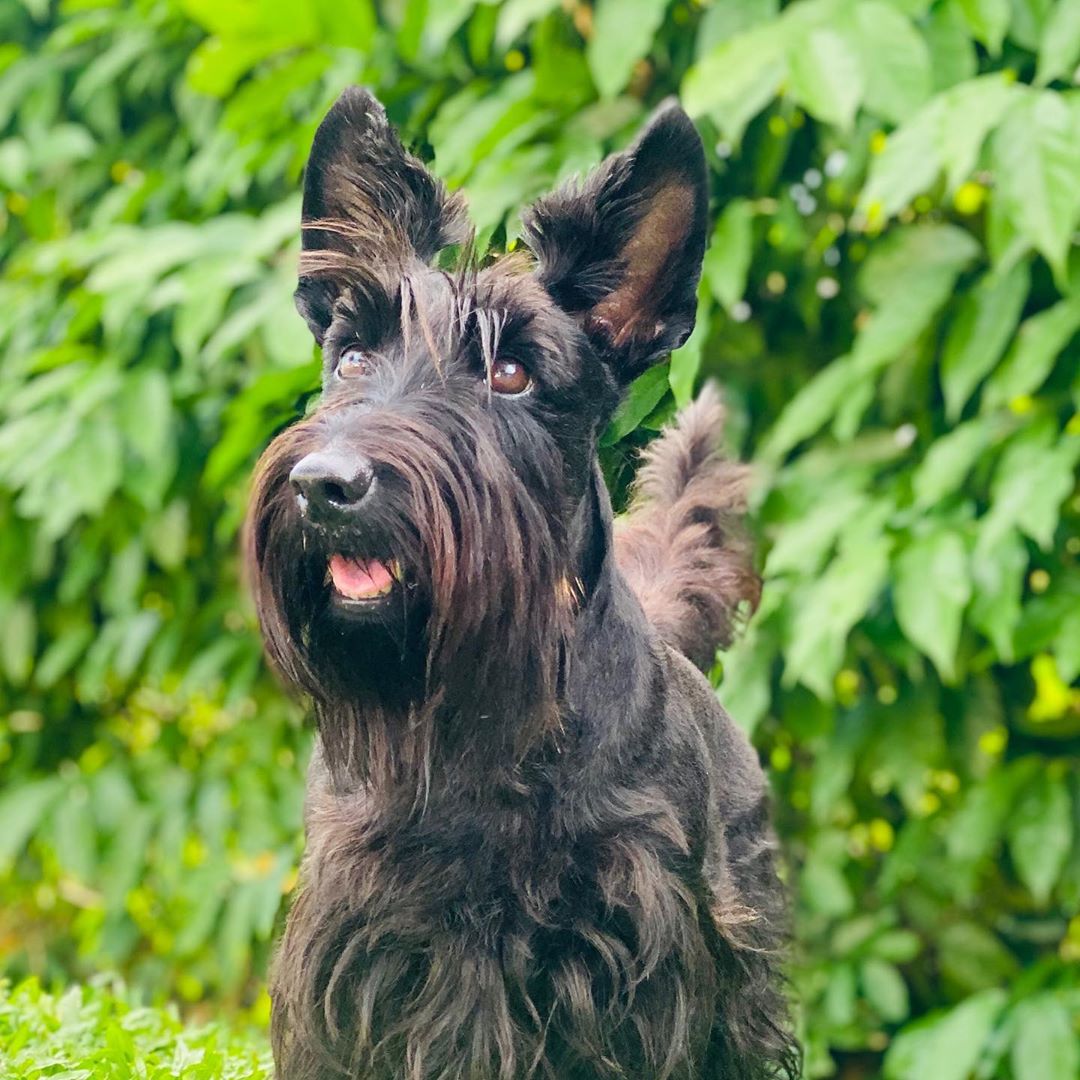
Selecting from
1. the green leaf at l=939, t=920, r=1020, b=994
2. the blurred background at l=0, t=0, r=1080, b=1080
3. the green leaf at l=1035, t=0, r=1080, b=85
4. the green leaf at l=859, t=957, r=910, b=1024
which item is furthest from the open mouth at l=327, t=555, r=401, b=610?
the green leaf at l=939, t=920, r=1020, b=994

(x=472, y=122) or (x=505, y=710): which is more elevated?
(x=472, y=122)

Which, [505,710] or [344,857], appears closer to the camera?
[505,710]

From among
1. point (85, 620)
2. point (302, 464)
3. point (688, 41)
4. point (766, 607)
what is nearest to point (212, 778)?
point (85, 620)

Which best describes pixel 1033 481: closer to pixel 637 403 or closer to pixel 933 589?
pixel 933 589

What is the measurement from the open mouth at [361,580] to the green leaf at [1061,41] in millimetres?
2053

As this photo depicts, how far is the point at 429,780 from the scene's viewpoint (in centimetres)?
231

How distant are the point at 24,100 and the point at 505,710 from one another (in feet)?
13.1

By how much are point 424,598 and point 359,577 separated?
8 cm

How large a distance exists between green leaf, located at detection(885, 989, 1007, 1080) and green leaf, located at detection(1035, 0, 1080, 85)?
2.18 metres

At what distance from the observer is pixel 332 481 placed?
2.00 m

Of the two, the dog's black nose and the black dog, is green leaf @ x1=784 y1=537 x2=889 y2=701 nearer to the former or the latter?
the black dog

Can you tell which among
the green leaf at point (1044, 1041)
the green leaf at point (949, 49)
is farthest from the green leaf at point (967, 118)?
the green leaf at point (1044, 1041)

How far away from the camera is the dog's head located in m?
2.09

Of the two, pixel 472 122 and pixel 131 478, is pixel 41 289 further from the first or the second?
pixel 472 122
